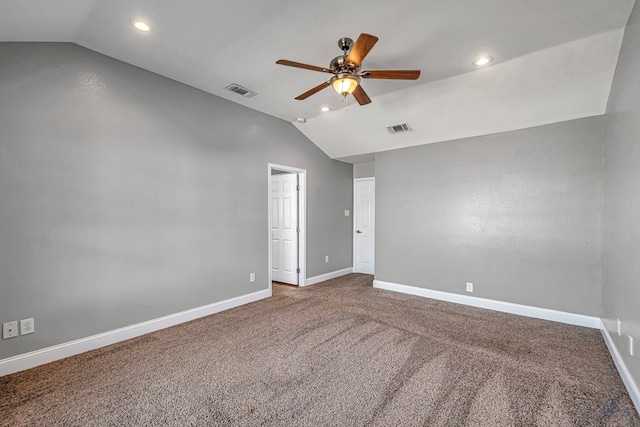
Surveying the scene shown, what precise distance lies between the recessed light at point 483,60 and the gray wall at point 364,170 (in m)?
3.28

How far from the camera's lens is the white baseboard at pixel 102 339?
7.88 feet

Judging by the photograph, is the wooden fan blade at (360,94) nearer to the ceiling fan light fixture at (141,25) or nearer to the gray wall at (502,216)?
the ceiling fan light fixture at (141,25)

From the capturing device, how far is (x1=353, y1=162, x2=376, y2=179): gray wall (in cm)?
617

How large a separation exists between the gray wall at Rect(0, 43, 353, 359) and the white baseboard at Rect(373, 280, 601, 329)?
2414 mm

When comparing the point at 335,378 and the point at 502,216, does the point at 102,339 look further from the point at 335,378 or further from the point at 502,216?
the point at 502,216

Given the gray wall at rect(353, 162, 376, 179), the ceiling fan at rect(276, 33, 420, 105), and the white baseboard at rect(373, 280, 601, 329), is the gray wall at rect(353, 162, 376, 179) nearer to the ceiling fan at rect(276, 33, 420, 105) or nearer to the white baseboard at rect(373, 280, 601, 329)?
the white baseboard at rect(373, 280, 601, 329)

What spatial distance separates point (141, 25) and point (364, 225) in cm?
492

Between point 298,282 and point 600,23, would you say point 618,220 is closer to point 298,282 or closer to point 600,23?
point 600,23

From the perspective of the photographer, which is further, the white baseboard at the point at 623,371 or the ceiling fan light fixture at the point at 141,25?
the ceiling fan light fixture at the point at 141,25

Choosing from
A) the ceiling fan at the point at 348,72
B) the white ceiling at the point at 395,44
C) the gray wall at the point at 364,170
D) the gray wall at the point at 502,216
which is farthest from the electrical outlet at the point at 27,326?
the gray wall at the point at 364,170

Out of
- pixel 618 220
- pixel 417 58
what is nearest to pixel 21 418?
pixel 417 58

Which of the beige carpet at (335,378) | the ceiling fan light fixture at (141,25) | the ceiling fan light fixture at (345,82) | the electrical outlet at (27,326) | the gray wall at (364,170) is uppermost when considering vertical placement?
the ceiling fan light fixture at (141,25)

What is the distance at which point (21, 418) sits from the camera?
186cm

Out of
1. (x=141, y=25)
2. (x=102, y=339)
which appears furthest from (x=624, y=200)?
(x=102, y=339)
